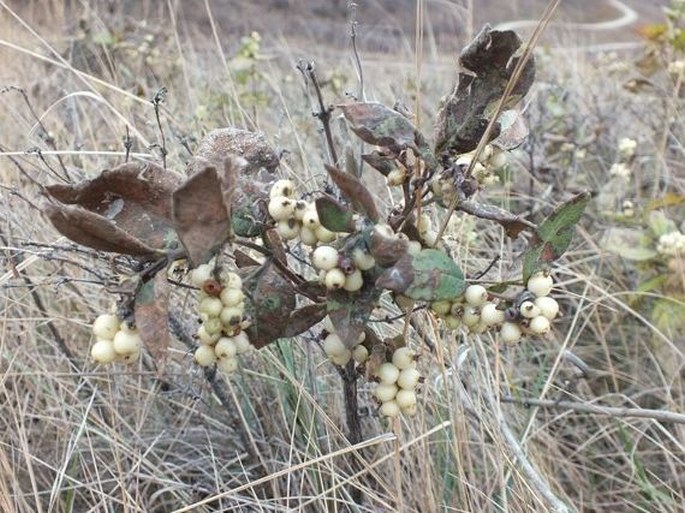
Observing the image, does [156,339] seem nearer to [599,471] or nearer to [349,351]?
[349,351]

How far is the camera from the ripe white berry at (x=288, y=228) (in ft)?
1.81

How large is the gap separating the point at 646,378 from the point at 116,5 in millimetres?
3622

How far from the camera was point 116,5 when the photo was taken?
13.7 ft

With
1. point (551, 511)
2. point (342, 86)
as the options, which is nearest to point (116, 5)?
point (342, 86)

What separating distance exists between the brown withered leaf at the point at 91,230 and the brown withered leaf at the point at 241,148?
0.40ft

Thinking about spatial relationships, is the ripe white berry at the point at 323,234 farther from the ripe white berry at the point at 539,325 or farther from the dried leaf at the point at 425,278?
the ripe white berry at the point at 539,325

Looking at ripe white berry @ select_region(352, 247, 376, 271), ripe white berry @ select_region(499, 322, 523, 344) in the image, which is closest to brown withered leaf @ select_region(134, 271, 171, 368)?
ripe white berry @ select_region(352, 247, 376, 271)

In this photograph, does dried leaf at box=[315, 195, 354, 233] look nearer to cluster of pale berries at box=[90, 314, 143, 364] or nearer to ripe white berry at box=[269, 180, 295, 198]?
ripe white berry at box=[269, 180, 295, 198]

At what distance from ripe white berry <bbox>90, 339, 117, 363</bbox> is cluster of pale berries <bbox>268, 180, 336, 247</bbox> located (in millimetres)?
133

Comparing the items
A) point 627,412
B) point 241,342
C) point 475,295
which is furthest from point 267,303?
point 627,412

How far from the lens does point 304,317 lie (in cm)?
61

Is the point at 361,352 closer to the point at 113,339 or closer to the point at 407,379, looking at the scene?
the point at 407,379

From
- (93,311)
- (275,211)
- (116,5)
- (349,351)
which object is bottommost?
(116,5)

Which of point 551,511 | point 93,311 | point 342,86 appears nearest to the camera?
point 551,511
